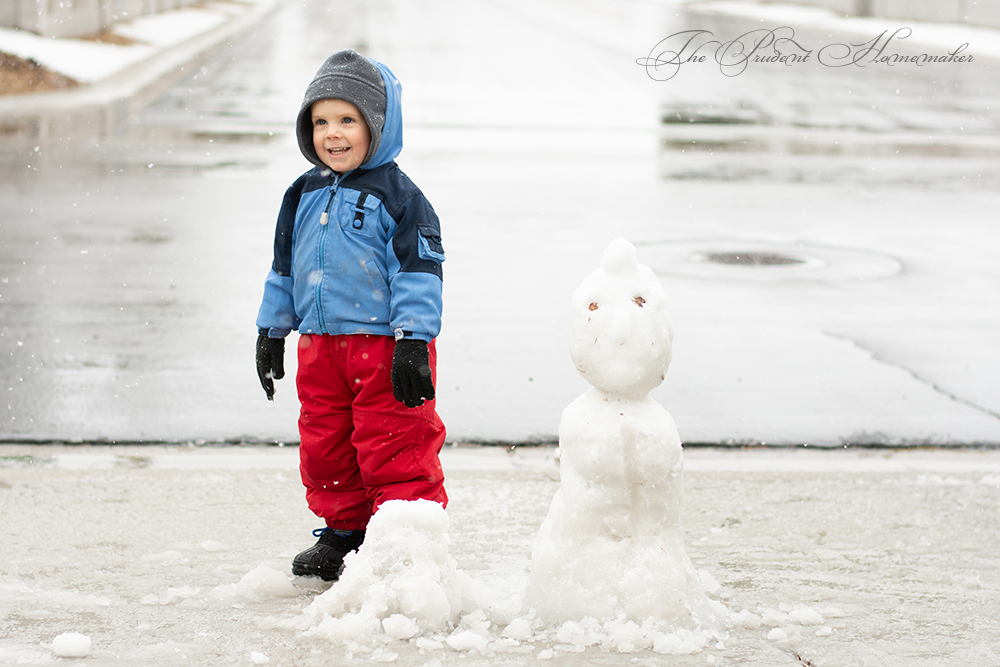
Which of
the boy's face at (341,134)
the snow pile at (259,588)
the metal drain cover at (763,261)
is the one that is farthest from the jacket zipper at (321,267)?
the metal drain cover at (763,261)

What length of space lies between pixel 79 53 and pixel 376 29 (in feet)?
30.3

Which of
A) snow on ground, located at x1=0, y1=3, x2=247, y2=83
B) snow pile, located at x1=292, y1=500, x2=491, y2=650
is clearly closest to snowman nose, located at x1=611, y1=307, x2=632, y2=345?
snow pile, located at x1=292, y1=500, x2=491, y2=650

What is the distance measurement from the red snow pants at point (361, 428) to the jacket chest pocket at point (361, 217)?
0.29 meters

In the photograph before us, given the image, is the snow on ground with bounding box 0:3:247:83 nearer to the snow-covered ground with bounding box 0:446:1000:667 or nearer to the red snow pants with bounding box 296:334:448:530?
the snow-covered ground with bounding box 0:446:1000:667

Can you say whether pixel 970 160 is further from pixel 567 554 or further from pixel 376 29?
Result: pixel 376 29

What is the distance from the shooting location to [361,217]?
11.0 ft

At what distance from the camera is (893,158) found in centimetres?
1330

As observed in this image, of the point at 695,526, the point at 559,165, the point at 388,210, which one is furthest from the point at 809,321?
the point at 559,165

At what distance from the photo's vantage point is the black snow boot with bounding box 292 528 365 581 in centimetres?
349

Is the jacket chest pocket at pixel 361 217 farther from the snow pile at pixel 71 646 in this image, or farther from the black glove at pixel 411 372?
the snow pile at pixel 71 646

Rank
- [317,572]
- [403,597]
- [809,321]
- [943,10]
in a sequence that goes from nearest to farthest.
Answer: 1. [403,597]
2. [317,572]
3. [809,321]
4. [943,10]

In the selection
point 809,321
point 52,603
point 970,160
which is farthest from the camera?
point 970,160

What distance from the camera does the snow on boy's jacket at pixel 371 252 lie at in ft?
10.7

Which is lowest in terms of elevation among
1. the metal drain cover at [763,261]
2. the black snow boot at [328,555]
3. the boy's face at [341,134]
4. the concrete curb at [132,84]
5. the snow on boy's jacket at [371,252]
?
the black snow boot at [328,555]
